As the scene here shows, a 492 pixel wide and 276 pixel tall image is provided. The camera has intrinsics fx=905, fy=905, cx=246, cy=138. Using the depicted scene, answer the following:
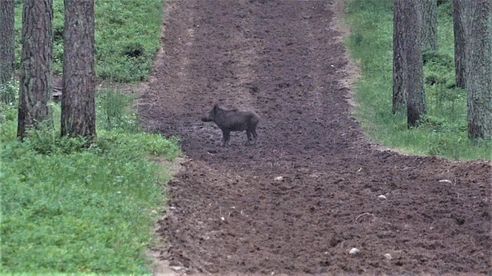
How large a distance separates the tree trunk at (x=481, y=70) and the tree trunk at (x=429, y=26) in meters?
11.2

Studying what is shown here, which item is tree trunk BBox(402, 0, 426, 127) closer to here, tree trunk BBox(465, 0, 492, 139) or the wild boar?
tree trunk BBox(465, 0, 492, 139)

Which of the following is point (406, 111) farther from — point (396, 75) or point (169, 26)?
point (169, 26)

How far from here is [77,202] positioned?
10.5 m

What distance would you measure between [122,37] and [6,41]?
8039mm

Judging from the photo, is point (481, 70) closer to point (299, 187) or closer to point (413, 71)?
point (413, 71)

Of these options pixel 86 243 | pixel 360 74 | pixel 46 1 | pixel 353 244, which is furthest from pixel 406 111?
pixel 86 243

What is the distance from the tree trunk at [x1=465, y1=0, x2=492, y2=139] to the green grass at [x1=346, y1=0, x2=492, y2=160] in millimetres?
429

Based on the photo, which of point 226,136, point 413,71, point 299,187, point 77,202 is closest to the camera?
point 77,202

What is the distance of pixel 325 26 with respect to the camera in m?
31.5

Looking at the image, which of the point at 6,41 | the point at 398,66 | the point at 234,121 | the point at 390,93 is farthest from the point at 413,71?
the point at 6,41

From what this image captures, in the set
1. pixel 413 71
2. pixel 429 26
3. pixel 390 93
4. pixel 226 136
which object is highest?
pixel 429 26

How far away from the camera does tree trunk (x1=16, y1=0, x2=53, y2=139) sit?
14.3m

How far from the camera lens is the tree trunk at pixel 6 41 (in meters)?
20.6

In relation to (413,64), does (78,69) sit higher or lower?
higher
